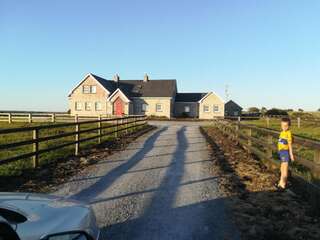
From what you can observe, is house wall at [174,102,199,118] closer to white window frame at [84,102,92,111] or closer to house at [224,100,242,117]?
house at [224,100,242,117]

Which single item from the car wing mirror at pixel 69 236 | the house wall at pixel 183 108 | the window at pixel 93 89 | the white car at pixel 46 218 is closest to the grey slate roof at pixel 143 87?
the window at pixel 93 89

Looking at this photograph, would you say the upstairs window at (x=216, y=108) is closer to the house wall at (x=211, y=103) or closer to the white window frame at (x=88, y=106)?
the house wall at (x=211, y=103)

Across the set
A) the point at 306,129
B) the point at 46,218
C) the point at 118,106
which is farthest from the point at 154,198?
the point at 118,106

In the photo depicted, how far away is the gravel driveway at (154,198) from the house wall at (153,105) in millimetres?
47216

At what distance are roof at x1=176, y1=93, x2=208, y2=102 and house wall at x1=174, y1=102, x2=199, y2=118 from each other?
35.9 inches

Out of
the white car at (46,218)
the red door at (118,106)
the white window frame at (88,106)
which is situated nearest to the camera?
the white car at (46,218)

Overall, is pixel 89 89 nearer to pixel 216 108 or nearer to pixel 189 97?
pixel 189 97

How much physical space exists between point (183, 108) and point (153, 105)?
6263 millimetres

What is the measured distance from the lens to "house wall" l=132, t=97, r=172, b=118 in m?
59.2

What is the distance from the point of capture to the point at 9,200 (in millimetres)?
3230

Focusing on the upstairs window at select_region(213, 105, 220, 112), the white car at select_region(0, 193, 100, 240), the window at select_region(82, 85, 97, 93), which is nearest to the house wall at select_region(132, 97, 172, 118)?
the window at select_region(82, 85, 97, 93)

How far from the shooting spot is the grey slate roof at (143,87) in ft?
197

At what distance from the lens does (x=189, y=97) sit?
6506 centimetres

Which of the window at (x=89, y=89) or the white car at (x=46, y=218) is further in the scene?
the window at (x=89, y=89)
